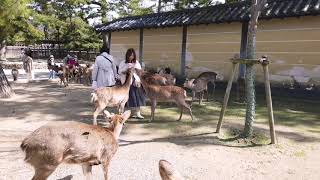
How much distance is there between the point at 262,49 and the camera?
1377 centimetres

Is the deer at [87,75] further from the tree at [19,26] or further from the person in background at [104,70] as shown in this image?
the person in background at [104,70]

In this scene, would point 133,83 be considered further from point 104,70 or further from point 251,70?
point 251,70

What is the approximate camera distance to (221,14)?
47.8 feet

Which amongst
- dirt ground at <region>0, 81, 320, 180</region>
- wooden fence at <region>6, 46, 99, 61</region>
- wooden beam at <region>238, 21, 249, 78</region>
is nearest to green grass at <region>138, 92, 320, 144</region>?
dirt ground at <region>0, 81, 320, 180</region>

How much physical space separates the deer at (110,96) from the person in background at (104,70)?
0.59m

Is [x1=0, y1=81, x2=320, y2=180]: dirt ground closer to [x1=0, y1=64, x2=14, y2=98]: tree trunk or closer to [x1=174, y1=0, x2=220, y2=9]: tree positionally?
→ [x1=0, y1=64, x2=14, y2=98]: tree trunk

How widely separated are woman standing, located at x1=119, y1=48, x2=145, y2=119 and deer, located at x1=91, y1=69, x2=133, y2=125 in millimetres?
382

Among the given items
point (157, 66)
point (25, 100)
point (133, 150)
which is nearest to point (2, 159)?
point (133, 150)

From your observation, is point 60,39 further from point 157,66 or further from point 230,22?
point 230,22

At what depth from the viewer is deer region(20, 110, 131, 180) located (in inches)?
170

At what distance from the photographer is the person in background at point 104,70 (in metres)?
9.02

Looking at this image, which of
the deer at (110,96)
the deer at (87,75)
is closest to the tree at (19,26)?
the deer at (87,75)

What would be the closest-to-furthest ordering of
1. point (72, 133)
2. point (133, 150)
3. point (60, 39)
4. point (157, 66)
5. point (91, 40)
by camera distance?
point (72, 133) < point (133, 150) < point (157, 66) < point (91, 40) < point (60, 39)

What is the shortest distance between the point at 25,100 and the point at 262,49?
7957 millimetres
